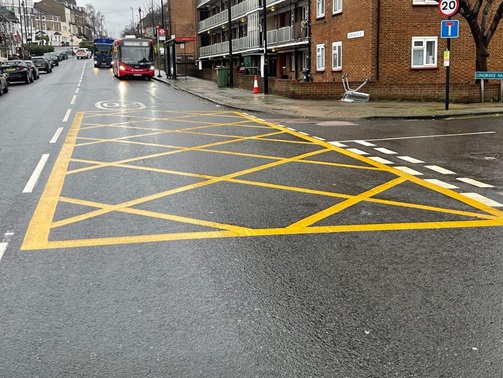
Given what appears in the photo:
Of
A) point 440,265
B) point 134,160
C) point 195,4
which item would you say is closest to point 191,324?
point 440,265

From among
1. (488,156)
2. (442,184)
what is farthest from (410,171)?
(488,156)

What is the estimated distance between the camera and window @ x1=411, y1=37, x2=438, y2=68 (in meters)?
25.8

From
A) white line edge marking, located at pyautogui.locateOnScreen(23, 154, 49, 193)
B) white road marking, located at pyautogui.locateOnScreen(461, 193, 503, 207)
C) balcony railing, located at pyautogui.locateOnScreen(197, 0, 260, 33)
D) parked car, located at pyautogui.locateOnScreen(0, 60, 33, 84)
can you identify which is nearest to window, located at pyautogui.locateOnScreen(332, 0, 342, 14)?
balcony railing, located at pyautogui.locateOnScreen(197, 0, 260, 33)

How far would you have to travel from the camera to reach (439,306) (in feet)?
14.0

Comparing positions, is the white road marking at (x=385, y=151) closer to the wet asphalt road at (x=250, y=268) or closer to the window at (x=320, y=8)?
the wet asphalt road at (x=250, y=268)

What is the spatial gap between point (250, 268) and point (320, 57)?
90.1 ft

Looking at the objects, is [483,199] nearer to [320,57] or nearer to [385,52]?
[385,52]

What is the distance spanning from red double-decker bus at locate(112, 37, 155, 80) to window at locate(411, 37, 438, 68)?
77.6ft

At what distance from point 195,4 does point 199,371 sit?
76215 mm

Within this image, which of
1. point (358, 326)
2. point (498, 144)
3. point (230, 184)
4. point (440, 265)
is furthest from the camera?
point (498, 144)

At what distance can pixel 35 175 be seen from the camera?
936 cm

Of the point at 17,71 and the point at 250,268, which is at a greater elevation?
the point at 17,71

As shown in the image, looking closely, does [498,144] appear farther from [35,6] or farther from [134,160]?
[35,6]

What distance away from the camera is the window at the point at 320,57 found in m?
30.7
